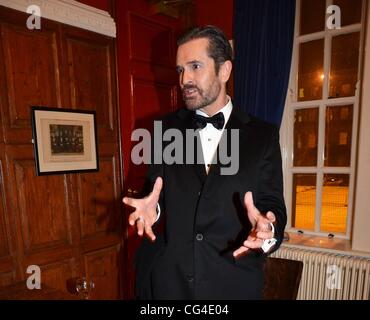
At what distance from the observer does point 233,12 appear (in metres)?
2.79

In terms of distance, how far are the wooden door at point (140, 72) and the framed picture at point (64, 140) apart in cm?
39

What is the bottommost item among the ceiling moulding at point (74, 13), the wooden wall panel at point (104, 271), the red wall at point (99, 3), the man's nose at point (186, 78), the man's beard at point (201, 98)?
the wooden wall panel at point (104, 271)

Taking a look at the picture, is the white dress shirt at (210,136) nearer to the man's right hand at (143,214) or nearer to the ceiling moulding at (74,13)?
the man's right hand at (143,214)

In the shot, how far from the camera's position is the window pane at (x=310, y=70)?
269 centimetres

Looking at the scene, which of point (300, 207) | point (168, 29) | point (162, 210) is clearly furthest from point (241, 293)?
point (300, 207)

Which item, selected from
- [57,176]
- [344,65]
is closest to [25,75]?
[57,176]

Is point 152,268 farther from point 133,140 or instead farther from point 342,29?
point 342,29

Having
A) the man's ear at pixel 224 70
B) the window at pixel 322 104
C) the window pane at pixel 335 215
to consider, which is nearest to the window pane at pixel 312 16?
the window at pixel 322 104

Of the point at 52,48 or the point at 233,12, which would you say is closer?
the point at 52,48

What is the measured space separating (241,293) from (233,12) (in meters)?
2.63

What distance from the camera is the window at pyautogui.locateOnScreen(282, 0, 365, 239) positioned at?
251 centimetres

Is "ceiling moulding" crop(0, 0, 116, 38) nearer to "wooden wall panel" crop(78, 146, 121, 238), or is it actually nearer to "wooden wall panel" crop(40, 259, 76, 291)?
"wooden wall panel" crop(78, 146, 121, 238)

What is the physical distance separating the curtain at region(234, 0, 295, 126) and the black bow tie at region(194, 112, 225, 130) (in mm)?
1277

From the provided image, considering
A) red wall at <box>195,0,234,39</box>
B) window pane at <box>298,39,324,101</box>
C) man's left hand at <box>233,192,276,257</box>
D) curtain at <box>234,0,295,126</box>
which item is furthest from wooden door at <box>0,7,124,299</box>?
window pane at <box>298,39,324,101</box>
